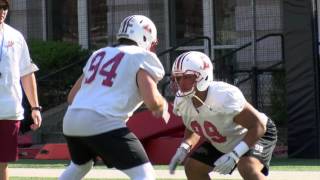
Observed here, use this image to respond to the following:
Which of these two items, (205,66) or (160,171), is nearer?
(205,66)

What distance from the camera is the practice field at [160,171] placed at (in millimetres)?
10021

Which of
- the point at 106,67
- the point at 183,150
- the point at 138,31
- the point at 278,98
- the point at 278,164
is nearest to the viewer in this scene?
the point at 106,67

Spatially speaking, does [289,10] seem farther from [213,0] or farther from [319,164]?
[213,0]

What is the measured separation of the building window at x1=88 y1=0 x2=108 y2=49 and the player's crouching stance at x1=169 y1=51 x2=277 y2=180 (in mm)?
12697

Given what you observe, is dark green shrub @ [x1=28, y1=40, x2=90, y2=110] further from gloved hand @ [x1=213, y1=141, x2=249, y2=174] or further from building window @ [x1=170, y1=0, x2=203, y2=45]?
gloved hand @ [x1=213, y1=141, x2=249, y2=174]

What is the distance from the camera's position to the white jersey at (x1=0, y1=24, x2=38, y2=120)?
21.7 feet

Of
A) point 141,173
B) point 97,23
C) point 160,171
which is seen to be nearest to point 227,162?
point 141,173

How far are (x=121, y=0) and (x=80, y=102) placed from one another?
1319cm

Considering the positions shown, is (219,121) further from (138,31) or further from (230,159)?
(138,31)

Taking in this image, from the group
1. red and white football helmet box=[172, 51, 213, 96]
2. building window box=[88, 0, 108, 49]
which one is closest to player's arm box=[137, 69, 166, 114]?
red and white football helmet box=[172, 51, 213, 96]

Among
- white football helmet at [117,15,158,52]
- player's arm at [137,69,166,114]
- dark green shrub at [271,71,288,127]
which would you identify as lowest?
dark green shrub at [271,71,288,127]

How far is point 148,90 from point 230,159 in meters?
0.96

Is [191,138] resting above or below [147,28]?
below

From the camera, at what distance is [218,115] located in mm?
6562
